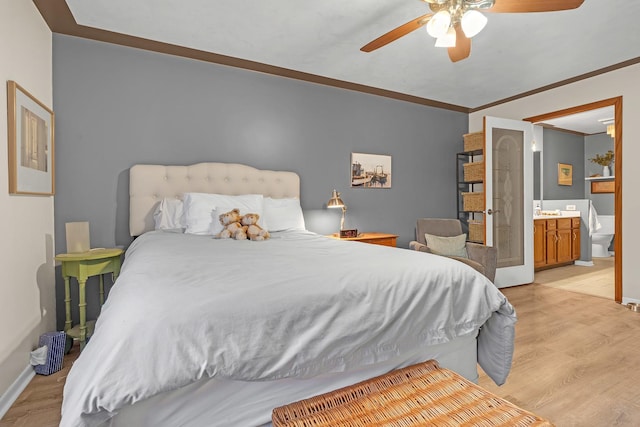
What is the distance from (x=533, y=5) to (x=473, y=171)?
2.91m

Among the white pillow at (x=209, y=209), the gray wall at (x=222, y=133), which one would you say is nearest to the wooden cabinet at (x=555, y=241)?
the gray wall at (x=222, y=133)

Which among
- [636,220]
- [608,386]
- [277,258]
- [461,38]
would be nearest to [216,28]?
[461,38]

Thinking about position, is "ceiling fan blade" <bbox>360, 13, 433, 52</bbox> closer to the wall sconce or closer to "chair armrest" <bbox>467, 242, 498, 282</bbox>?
the wall sconce

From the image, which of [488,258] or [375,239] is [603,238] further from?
[375,239]

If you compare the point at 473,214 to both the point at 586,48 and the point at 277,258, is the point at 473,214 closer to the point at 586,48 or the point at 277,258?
the point at 586,48

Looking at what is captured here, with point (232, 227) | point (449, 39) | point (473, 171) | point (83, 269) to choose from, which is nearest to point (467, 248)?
point (473, 171)

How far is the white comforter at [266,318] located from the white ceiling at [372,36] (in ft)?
5.96

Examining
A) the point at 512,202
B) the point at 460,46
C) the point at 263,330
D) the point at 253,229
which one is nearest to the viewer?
the point at 263,330

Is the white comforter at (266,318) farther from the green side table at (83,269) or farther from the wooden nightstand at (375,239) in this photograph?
the wooden nightstand at (375,239)

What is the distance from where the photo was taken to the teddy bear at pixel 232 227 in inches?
96.7

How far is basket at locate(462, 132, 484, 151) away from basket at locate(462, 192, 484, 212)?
0.62 m

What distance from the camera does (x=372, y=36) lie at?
9.31ft

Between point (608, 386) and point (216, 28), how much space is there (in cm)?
362

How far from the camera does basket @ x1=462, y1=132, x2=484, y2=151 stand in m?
4.40
